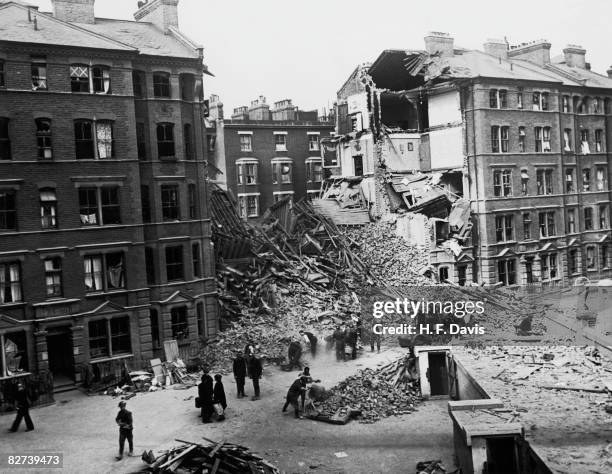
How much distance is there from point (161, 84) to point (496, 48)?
2729 centimetres

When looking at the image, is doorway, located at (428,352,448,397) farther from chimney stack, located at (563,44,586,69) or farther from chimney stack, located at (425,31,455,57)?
chimney stack, located at (563,44,586,69)

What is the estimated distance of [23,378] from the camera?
93.3 feet

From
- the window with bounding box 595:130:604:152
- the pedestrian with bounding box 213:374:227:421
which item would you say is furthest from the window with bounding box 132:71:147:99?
the window with bounding box 595:130:604:152

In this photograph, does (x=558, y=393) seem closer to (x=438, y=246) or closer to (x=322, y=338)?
(x=322, y=338)

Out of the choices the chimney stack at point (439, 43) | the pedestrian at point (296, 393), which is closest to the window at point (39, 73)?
the pedestrian at point (296, 393)

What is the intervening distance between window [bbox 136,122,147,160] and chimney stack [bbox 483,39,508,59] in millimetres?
27979

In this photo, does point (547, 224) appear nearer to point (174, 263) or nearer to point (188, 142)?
point (188, 142)

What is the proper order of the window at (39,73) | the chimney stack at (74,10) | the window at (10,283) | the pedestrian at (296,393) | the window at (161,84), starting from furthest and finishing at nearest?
the window at (161,84) → the chimney stack at (74,10) → the window at (39,73) → the window at (10,283) → the pedestrian at (296,393)

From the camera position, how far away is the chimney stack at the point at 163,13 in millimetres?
35969

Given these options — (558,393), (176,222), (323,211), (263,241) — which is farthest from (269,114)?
(558,393)

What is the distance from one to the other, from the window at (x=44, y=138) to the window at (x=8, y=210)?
2.17 m

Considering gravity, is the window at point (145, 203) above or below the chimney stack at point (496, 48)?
below

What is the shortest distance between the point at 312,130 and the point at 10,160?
31.5 meters

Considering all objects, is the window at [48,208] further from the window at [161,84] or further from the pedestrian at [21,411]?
the pedestrian at [21,411]
